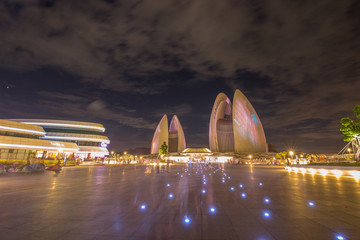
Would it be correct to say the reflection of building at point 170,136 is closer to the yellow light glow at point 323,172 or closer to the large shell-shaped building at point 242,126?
the large shell-shaped building at point 242,126

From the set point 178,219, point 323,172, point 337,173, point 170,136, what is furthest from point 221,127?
point 178,219

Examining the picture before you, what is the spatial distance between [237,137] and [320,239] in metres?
80.4

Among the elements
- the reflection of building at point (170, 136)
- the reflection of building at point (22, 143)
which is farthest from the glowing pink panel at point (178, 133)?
the reflection of building at point (22, 143)

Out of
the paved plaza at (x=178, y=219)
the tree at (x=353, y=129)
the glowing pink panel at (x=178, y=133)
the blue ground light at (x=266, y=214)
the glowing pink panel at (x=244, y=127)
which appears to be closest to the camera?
the paved plaza at (x=178, y=219)

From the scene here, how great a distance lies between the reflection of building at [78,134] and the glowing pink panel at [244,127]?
186 feet

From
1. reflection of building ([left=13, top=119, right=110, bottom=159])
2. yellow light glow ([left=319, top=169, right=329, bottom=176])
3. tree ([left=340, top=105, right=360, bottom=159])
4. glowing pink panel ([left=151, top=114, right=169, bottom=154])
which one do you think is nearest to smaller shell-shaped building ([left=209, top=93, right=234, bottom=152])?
glowing pink panel ([left=151, top=114, right=169, bottom=154])

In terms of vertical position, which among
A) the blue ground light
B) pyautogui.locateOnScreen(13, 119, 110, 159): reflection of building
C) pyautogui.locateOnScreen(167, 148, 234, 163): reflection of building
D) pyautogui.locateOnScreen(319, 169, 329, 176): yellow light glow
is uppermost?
pyautogui.locateOnScreen(13, 119, 110, 159): reflection of building

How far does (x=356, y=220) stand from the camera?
4.34 m

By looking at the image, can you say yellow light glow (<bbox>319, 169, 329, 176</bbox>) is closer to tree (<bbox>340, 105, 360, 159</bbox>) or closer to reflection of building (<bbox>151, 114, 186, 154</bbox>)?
tree (<bbox>340, 105, 360, 159</bbox>)

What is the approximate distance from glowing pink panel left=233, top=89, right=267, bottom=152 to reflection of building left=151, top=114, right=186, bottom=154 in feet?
129

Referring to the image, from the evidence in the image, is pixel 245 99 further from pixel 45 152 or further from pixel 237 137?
pixel 45 152

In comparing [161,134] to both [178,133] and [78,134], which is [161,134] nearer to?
[178,133]

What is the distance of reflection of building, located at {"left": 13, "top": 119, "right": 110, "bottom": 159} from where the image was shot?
65.5 m

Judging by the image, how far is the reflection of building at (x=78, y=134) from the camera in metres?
65.5
